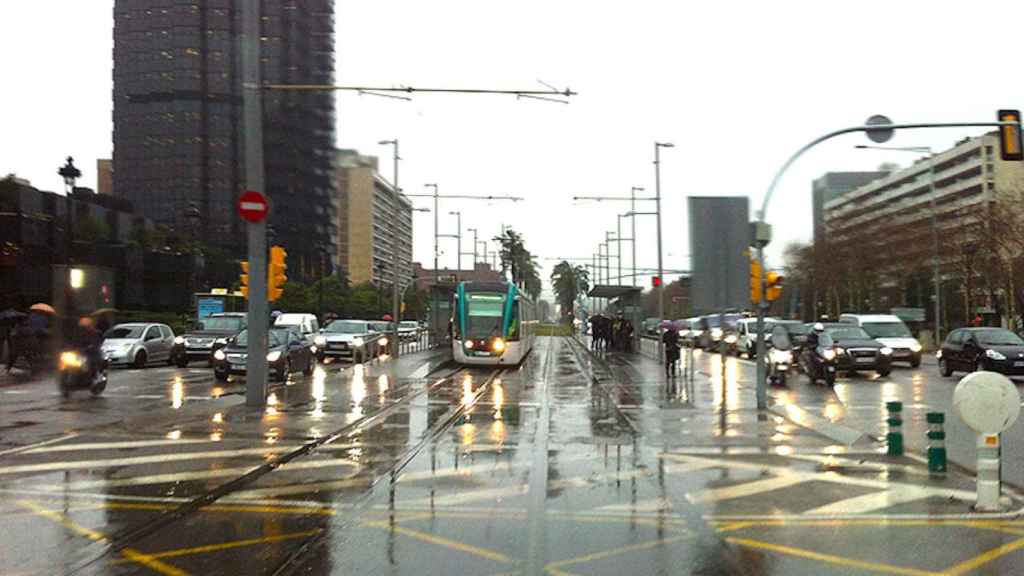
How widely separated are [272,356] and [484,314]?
8.80m

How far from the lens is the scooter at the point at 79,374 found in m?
17.8

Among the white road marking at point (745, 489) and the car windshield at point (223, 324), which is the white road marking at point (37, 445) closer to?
the white road marking at point (745, 489)

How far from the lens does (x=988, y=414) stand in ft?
24.1

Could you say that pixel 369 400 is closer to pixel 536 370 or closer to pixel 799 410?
pixel 799 410

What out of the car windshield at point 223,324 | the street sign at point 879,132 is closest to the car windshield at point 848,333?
the street sign at point 879,132

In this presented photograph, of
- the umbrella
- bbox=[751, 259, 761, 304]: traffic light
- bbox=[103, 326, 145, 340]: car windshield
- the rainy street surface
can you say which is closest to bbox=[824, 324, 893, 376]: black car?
bbox=[751, 259, 761, 304]: traffic light

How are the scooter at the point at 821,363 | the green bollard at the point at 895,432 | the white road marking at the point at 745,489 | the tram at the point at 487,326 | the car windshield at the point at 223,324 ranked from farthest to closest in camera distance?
the car windshield at the point at 223,324
the tram at the point at 487,326
the scooter at the point at 821,363
the green bollard at the point at 895,432
the white road marking at the point at 745,489

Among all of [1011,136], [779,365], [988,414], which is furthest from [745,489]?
[779,365]

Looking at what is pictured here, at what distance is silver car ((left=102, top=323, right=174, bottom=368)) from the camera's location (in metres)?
28.0

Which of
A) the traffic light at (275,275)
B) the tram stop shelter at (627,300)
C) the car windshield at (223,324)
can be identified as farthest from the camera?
the tram stop shelter at (627,300)

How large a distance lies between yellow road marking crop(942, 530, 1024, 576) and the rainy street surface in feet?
0.07

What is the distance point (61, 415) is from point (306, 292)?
53930 mm

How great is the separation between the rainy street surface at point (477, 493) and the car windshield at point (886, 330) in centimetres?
1597

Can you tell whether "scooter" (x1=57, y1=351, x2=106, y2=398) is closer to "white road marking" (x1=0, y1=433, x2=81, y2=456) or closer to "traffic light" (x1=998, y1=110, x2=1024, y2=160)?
"white road marking" (x1=0, y1=433, x2=81, y2=456)
